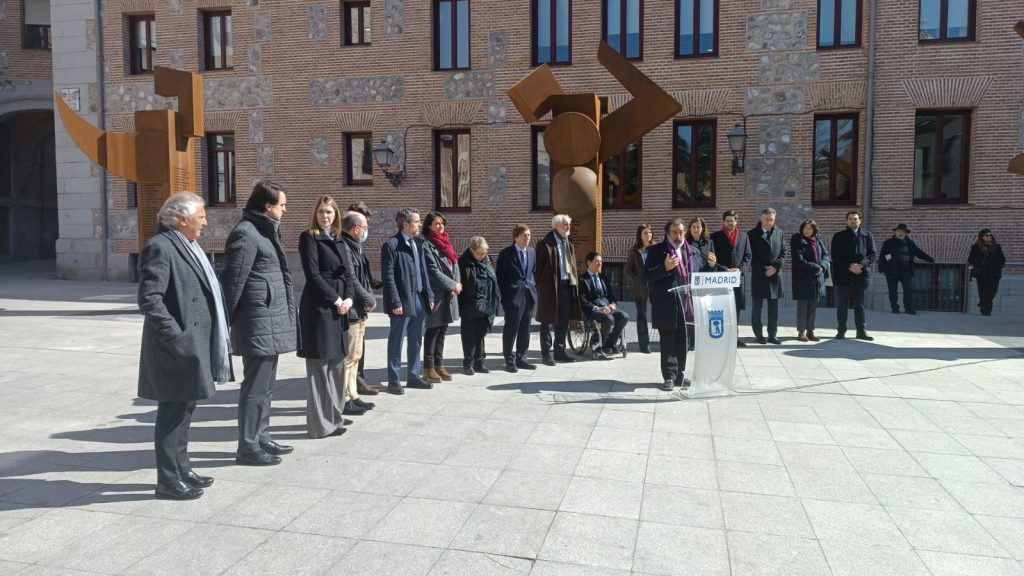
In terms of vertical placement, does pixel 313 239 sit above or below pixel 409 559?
above

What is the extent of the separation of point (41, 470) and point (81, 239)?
1829cm

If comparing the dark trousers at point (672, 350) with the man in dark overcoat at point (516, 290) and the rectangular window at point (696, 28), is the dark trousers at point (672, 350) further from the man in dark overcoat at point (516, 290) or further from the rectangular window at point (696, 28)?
the rectangular window at point (696, 28)

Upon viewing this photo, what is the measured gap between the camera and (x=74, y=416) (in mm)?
5926

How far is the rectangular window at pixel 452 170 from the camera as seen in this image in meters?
17.3

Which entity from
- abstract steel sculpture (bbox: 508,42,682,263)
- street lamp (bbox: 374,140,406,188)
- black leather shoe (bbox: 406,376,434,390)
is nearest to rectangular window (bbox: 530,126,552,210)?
street lamp (bbox: 374,140,406,188)

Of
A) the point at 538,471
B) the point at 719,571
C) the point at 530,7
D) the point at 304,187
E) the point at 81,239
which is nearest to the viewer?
the point at 719,571

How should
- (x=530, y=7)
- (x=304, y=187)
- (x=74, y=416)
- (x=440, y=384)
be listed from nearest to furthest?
(x=74, y=416) < (x=440, y=384) < (x=530, y=7) < (x=304, y=187)

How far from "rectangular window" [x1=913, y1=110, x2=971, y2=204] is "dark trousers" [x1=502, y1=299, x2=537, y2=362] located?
11281 mm

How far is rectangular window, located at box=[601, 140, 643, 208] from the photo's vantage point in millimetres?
16328

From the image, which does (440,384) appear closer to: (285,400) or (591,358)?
(285,400)

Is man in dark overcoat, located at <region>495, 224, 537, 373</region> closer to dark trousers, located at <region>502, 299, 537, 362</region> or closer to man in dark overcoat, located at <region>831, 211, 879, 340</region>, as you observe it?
dark trousers, located at <region>502, 299, 537, 362</region>

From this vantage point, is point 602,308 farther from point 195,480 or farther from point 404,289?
point 195,480

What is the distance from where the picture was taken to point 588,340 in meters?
8.97

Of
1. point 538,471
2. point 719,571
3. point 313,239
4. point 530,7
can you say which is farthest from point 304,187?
point 719,571
